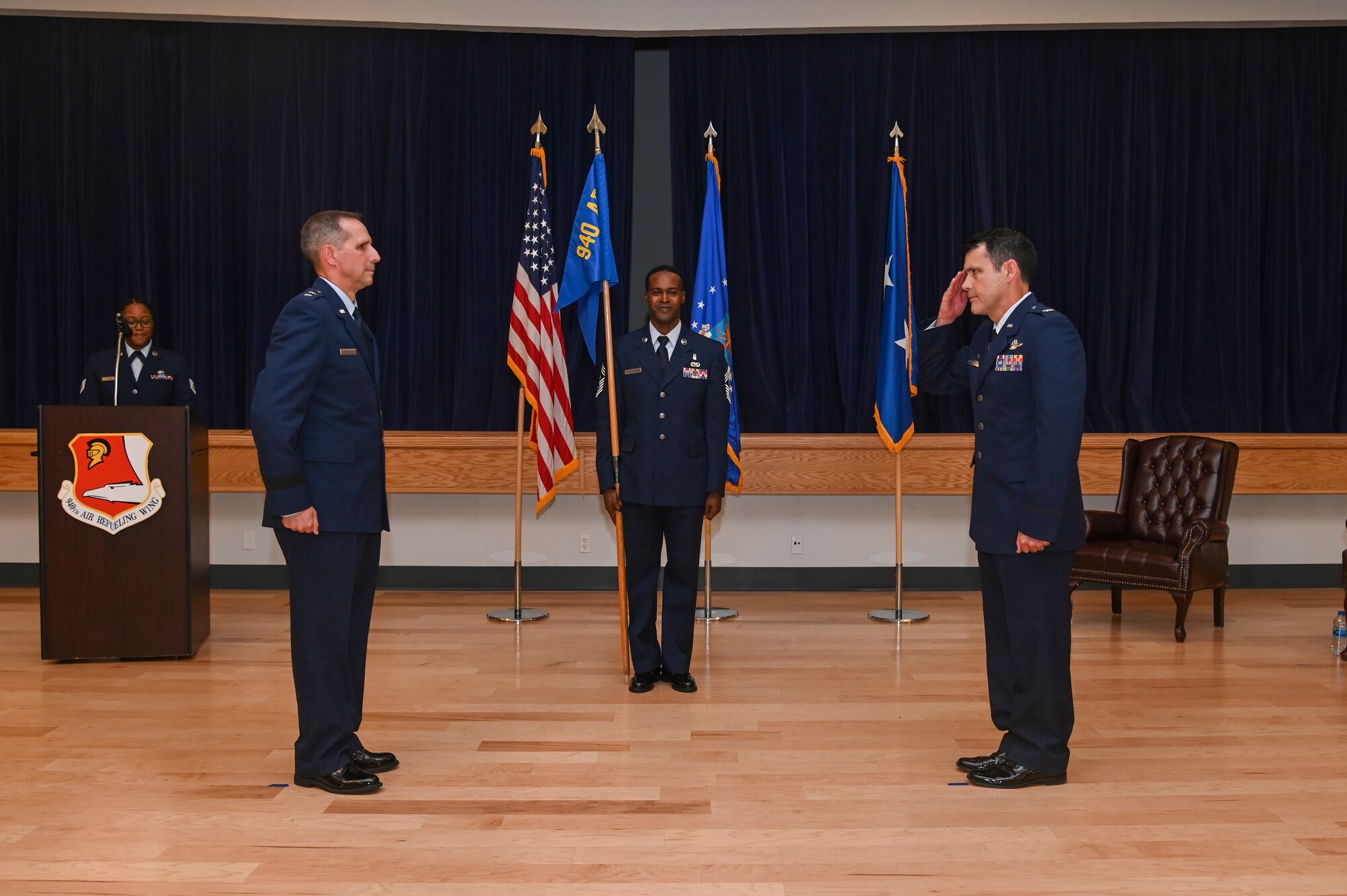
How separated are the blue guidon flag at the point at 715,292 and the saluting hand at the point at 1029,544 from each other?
2.91m

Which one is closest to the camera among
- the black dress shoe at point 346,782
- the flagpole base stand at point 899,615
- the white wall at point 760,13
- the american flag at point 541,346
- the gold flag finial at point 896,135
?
the black dress shoe at point 346,782

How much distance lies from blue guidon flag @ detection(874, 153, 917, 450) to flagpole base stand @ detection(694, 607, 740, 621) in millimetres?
1252

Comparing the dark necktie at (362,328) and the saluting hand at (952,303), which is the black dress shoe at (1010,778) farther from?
the dark necktie at (362,328)

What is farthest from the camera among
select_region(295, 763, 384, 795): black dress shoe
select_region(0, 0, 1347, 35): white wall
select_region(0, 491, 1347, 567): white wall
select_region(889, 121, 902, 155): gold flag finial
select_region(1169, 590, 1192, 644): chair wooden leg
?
select_region(0, 491, 1347, 567): white wall

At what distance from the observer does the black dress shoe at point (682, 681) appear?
177 inches

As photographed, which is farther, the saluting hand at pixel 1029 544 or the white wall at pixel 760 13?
the white wall at pixel 760 13

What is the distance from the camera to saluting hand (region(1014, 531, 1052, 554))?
3152 millimetres

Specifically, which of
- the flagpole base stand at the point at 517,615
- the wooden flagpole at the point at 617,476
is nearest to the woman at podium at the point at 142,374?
the flagpole base stand at the point at 517,615

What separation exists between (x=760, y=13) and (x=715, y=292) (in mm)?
1766

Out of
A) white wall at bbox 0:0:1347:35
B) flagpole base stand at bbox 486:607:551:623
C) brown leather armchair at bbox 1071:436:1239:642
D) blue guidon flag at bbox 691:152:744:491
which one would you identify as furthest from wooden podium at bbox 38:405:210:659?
brown leather armchair at bbox 1071:436:1239:642

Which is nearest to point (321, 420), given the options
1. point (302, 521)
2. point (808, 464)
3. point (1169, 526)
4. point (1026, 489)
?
point (302, 521)

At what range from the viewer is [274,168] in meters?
6.86

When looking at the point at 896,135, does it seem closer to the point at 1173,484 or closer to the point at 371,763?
the point at 1173,484

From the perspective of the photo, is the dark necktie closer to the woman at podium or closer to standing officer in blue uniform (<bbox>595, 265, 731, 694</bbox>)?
standing officer in blue uniform (<bbox>595, 265, 731, 694</bbox>)
